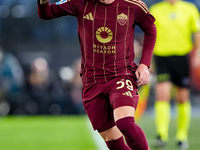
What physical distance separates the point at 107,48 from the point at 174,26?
3634mm

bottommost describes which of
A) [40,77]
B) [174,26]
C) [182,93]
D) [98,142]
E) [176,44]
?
[40,77]

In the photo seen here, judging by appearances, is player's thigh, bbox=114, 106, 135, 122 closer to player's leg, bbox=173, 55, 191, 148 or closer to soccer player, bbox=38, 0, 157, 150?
soccer player, bbox=38, 0, 157, 150

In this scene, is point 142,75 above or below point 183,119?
above

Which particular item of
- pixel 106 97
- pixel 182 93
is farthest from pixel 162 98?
pixel 106 97

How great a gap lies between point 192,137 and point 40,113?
21.5 feet

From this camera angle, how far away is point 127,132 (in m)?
4.46

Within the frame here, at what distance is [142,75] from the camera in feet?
15.7

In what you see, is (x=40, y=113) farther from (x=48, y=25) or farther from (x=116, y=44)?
(x=116, y=44)

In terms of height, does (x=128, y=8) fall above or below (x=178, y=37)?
above

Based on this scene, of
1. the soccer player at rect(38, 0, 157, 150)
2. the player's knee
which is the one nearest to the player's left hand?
the soccer player at rect(38, 0, 157, 150)

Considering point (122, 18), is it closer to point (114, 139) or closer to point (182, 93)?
point (114, 139)

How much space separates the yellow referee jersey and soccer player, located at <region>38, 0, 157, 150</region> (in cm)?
332

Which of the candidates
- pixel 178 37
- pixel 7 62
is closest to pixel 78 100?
pixel 7 62

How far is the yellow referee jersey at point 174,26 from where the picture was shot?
825 cm
